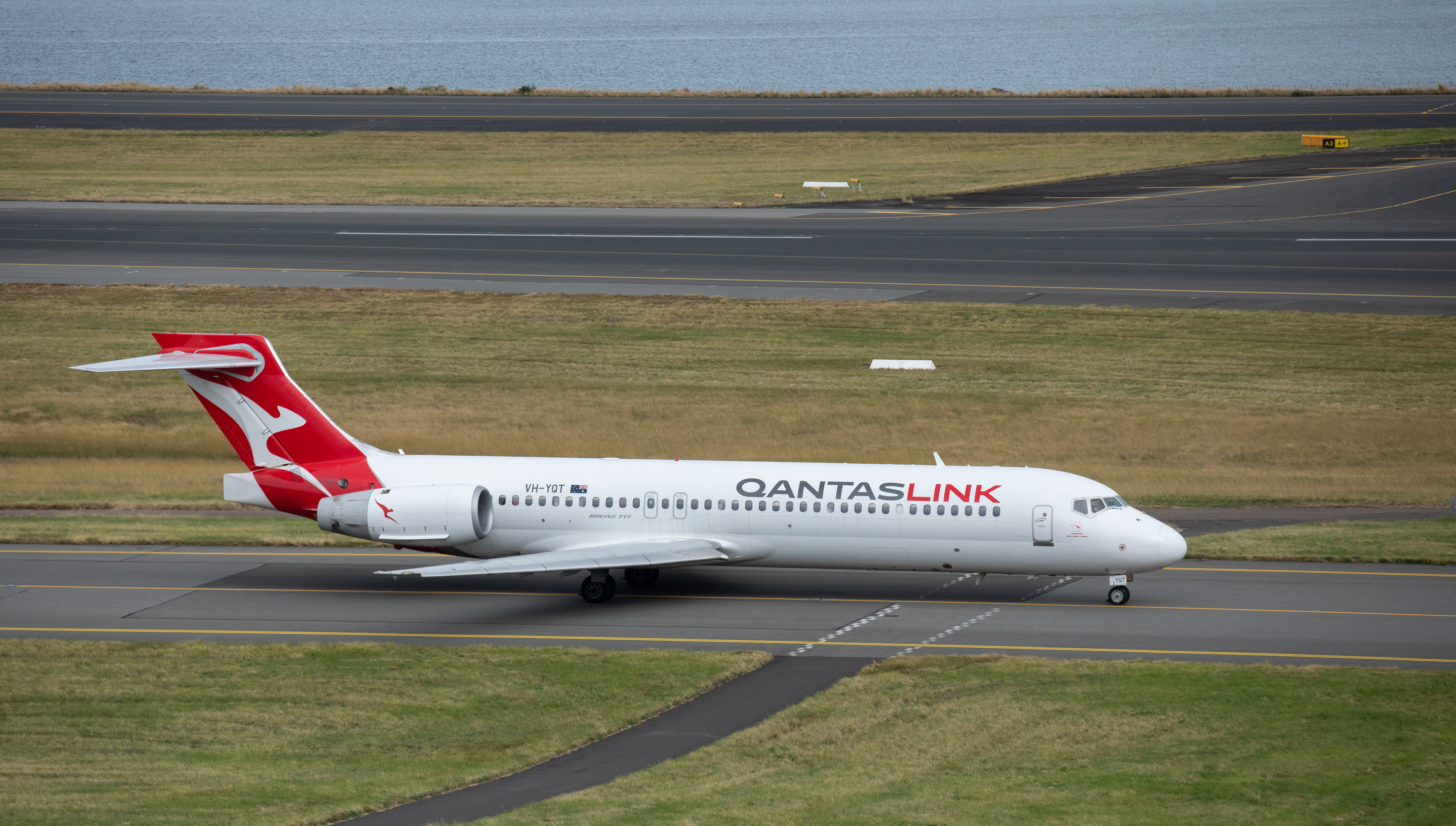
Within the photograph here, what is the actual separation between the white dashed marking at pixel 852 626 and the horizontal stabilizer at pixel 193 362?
15.8m

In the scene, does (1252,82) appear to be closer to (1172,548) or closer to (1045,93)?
(1045,93)

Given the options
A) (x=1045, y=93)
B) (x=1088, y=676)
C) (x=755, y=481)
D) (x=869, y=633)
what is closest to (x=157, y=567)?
(x=755, y=481)

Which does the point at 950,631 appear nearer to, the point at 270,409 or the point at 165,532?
the point at 270,409

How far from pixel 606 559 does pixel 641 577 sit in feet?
7.92

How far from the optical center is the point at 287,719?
2788cm

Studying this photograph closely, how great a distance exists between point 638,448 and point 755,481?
627 inches

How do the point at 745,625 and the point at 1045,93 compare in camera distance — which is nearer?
the point at 745,625

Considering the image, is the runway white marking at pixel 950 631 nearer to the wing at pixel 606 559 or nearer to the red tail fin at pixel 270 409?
the wing at pixel 606 559

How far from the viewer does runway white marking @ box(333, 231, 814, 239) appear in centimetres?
7988

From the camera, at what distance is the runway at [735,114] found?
345ft

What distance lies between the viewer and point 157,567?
3978cm

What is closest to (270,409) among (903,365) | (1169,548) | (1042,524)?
(1042,524)

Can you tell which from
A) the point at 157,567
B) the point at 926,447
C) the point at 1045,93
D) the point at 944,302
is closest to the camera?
the point at 157,567

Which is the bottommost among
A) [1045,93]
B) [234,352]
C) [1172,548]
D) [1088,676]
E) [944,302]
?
[1088,676]
